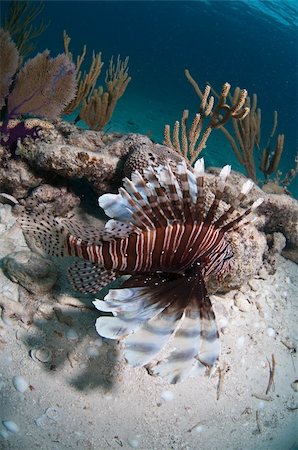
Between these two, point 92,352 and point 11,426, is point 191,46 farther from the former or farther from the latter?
point 11,426

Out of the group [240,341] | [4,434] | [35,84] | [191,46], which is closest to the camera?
[4,434]

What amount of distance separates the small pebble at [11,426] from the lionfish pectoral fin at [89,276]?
922 millimetres

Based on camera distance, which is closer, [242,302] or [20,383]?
[20,383]

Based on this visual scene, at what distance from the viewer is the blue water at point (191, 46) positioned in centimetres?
3206

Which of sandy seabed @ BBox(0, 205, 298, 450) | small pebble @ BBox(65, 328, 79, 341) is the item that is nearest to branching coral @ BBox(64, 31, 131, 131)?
sandy seabed @ BBox(0, 205, 298, 450)

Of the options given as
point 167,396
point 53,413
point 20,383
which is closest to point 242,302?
point 167,396

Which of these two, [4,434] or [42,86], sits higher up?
[42,86]

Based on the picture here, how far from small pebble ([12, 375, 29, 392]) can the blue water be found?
1684 centimetres

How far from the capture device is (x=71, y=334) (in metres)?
2.71

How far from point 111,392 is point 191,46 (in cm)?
6876

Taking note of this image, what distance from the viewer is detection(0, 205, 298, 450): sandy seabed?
90.8 inches

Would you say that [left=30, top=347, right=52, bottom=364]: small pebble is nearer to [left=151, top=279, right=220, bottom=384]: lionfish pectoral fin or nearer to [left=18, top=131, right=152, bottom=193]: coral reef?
[left=151, top=279, right=220, bottom=384]: lionfish pectoral fin

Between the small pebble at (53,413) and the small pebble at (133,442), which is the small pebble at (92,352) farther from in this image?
the small pebble at (133,442)

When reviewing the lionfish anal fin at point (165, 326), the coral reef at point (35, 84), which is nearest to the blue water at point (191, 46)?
the coral reef at point (35, 84)
